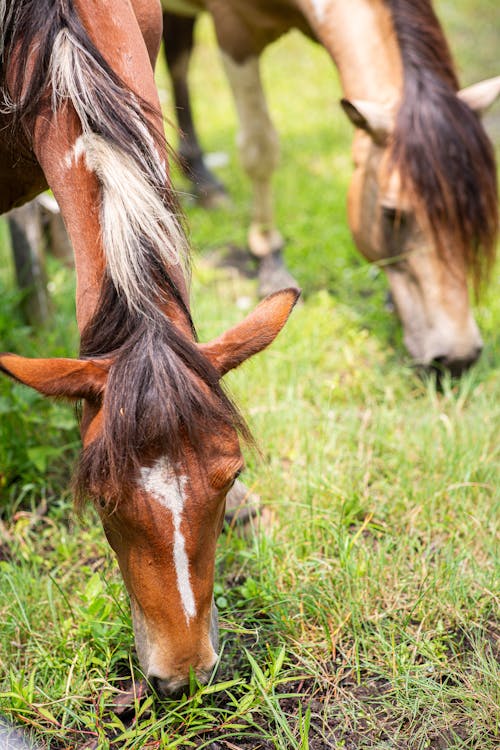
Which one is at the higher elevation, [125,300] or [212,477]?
[125,300]

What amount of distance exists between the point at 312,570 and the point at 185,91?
4.87 meters

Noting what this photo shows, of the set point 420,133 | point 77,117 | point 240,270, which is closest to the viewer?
point 77,117

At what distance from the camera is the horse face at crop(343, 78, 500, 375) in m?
3.62

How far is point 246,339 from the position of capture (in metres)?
1.99

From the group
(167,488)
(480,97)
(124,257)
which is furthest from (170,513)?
(480,97)

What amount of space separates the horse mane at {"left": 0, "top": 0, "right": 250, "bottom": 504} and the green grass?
733 millimetres

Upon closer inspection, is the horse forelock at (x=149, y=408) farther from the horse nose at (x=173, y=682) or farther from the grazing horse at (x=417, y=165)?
the grazing horse at (x=417, y=165)

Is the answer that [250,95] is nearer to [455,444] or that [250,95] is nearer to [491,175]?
[491,175]

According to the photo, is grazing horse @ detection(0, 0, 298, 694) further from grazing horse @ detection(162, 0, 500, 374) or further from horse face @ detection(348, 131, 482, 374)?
horse face @ detection(348, 131, 482, 374)

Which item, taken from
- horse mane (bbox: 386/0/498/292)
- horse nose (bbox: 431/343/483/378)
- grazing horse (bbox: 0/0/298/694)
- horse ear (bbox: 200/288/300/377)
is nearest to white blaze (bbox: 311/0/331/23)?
horse mane (bbox: 386/0/498/292)

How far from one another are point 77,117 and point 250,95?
3.02m

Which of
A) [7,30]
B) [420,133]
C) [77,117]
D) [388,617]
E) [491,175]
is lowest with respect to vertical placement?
[388,617]

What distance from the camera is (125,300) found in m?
1.95

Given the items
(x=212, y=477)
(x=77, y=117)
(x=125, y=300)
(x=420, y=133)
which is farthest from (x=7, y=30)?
(x=420, y=133)
